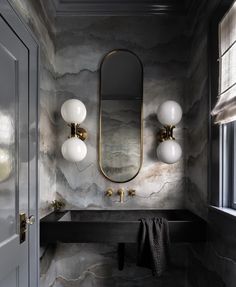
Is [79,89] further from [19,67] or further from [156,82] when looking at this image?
[19,67]

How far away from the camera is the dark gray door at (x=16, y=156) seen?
1.19 metres

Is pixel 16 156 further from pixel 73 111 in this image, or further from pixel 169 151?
pixel 169 151

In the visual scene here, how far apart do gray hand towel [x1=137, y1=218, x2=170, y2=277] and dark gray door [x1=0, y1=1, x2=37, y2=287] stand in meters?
0.67

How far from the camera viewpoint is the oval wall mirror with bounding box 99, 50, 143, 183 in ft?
6.92

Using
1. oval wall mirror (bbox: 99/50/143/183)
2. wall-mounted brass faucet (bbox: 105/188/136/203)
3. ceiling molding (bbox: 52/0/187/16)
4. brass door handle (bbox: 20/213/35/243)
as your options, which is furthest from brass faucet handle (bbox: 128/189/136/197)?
ceiling molding (bbox: 52/0/187/16)

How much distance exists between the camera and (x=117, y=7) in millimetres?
2113

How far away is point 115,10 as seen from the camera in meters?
2.12

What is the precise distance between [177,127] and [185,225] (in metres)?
0.80

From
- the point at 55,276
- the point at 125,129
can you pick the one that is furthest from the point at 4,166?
the point at 55,276

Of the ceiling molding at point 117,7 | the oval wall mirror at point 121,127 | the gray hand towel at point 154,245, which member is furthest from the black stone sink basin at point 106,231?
the ceiling molding at point 117,7

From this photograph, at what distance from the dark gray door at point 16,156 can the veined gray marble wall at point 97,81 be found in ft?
1.85

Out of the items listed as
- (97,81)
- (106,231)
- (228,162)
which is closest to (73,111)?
(97,81)

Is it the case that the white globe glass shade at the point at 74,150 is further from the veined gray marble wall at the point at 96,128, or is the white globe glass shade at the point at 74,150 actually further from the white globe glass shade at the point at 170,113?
the white globe glass shade at the point at 170,113

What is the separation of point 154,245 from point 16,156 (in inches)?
39.6
